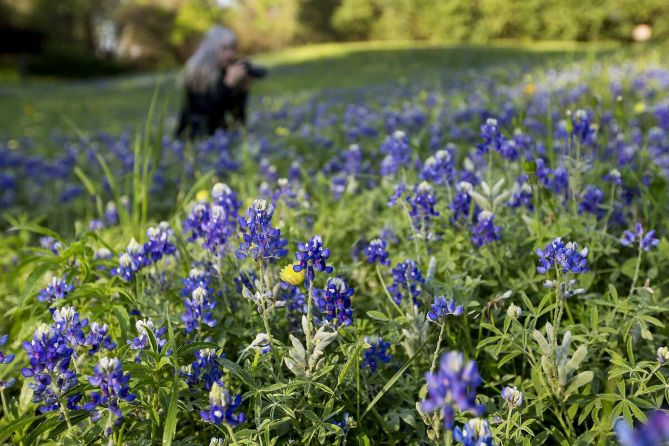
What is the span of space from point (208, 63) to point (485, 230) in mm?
5914

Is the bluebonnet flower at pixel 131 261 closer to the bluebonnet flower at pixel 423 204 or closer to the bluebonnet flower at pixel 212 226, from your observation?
the bluebonnet flower at pixel 212 226

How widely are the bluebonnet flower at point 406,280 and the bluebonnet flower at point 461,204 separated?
1.51 feet

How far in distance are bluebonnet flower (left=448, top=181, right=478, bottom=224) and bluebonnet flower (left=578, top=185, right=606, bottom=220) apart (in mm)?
522

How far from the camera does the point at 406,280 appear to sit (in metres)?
1.96

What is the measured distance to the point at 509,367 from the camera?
1971 millimetres

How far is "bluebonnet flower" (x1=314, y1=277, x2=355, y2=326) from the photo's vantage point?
1688 mm

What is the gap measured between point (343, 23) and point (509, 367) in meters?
41.3

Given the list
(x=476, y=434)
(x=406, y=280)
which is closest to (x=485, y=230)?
(x=406, y=280)

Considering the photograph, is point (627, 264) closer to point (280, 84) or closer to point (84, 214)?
point (84, 214)

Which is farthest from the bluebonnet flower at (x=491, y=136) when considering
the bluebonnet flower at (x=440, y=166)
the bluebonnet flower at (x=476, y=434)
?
the bluebonnet flower at (x=476, y=434)

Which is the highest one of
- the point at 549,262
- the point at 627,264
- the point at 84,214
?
the point at 549,262

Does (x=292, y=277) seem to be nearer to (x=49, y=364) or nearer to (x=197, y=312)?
(x=197, y=312)

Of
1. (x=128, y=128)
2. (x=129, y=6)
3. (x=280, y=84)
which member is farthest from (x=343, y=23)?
(x=128, y=128)

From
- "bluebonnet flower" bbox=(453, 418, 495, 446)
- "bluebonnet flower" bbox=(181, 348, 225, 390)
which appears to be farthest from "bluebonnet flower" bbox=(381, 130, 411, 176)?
"bluebonnet flower" bbox=(453, 418, 495, 446)
